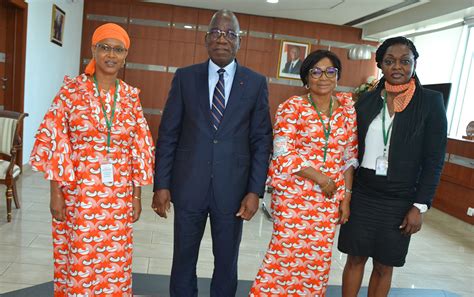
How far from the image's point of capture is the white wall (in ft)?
19.8

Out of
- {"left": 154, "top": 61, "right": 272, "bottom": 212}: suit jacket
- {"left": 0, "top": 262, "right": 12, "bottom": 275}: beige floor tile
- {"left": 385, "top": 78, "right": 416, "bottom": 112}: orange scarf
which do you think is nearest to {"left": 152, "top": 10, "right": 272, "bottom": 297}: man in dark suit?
{"left": 154, "top": 61, "right": 272, "bottom": 212}: suit jacket

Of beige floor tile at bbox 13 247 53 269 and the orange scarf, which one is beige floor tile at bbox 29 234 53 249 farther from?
the orange scarf

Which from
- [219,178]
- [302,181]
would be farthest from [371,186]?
[219,178]

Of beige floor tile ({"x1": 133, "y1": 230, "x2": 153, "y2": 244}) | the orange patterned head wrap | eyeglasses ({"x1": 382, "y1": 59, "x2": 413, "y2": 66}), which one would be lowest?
beige floor tile ({"x1": 133, "y1": 230, "x2": 153, "y2": 244})

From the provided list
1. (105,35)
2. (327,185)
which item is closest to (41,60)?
(105,35)

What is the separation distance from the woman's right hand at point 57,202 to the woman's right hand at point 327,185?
4.16 feet

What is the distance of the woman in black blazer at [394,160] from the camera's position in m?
2.08

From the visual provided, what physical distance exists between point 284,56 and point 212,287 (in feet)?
25.9

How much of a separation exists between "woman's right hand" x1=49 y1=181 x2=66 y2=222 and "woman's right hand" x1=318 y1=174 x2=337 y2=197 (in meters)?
1.27

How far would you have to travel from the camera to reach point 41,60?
6508 millimetres

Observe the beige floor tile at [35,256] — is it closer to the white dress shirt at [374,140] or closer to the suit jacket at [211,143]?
the suit jacket at [211,143]

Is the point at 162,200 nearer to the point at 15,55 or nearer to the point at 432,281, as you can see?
the point at 432,281

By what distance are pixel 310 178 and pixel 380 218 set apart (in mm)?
479

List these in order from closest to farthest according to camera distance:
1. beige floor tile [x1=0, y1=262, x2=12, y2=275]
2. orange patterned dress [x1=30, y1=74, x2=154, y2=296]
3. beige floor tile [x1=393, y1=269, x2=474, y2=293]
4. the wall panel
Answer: orange patterned dress [x1=30, y1=74, x2=154, y2=296]
beige floor tile [x1=0, y1=262, x2=12, y2=275]
beige floor tile [x1=393, y1=269, x2=474, y2=293]
the wall panel
